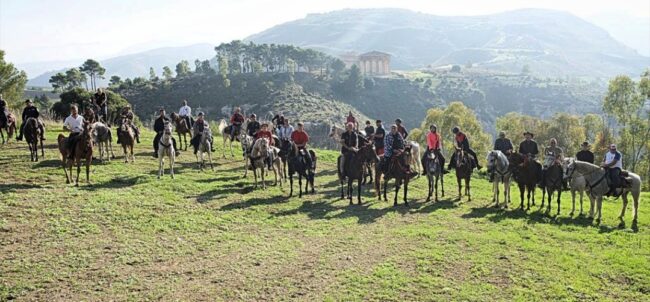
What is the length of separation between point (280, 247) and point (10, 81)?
154 feet

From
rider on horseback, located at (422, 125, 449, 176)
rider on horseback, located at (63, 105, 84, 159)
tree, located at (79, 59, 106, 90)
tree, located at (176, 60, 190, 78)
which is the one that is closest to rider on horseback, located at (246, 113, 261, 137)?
rider on horseback, located at (63, 105, 84, 159)

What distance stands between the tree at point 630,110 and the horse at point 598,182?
2644 cm

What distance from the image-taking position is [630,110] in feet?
131

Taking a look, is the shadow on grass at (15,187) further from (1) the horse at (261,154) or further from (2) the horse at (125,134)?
(1) the horse at (261,154)

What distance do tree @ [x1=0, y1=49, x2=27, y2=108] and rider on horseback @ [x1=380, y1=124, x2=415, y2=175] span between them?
43.4 m

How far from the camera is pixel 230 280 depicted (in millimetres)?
10758

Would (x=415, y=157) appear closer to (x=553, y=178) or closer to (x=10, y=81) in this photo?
(x=553, y=178)

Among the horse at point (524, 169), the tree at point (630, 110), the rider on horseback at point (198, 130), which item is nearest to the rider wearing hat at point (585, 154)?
the horse at point (524, 169)

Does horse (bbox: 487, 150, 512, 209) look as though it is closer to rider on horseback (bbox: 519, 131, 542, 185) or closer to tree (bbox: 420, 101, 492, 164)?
rider on horseback (bbox: 519, 131, 542, 185)

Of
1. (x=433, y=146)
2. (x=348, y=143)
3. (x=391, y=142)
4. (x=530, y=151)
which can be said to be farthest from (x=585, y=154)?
(x=348, y=143)

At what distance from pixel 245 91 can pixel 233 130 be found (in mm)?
92239

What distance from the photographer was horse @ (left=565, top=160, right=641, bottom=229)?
16875mm

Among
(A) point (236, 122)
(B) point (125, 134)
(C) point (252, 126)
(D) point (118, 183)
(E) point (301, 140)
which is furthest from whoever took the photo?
(A) point (236, 122)

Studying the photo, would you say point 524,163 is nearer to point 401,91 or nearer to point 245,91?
point 245,91
